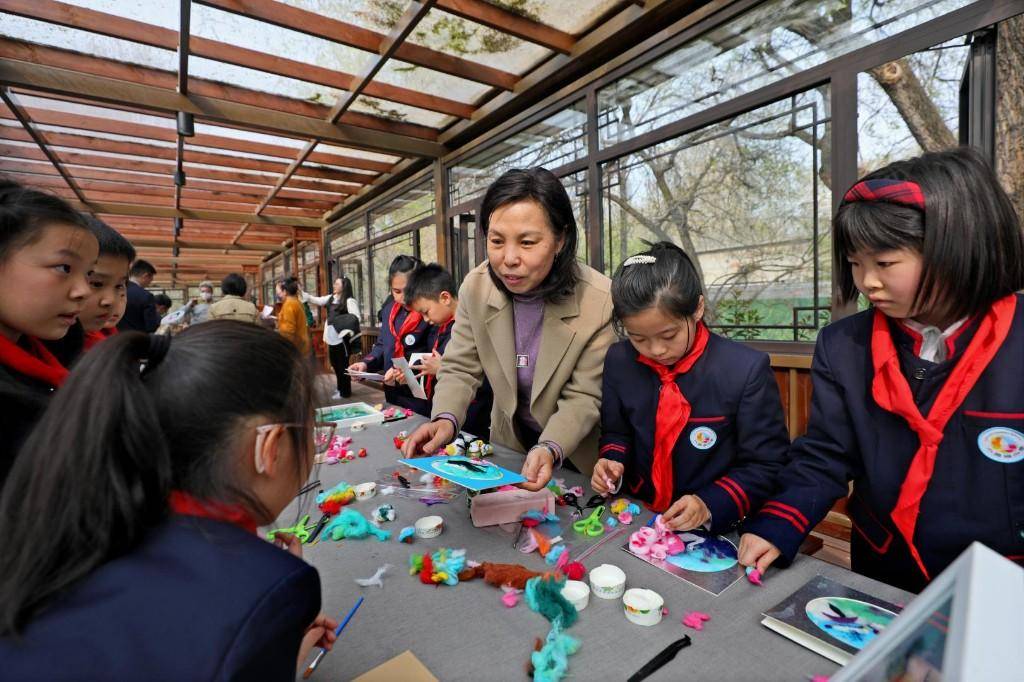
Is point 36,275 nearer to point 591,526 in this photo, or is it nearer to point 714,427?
point 591,526

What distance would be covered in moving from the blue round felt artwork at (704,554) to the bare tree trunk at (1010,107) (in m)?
2.26

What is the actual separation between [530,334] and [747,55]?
96.3 inches

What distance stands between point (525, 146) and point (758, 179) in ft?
8.16

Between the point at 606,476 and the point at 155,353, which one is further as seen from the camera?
the point at 606,476

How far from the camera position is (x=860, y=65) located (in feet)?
8.02

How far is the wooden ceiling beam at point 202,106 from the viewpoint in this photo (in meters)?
3.73

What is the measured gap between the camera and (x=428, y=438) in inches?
63.7

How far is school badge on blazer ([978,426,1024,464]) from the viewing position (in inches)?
37.8

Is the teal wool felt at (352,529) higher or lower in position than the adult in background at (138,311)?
lower

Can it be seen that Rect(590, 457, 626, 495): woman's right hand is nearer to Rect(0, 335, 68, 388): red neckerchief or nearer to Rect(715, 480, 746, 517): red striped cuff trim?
Rect(715, 480, 746, 517): red striped cuff trim

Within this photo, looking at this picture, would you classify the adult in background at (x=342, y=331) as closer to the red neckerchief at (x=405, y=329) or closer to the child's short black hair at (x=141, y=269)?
the child's short black hair at (x=141, y=269)

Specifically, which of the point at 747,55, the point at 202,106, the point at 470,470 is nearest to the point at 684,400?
the point at 470,470

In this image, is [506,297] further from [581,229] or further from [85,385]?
[581,229]

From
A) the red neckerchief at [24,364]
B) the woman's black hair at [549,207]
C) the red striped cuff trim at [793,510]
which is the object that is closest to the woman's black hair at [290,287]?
the woman's black hair at [549,207]
